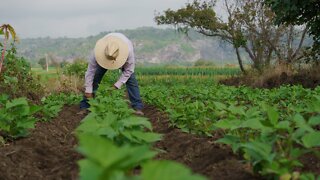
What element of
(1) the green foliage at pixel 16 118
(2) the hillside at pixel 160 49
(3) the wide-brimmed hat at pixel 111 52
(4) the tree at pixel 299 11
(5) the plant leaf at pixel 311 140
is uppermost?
(4) the tree at pixel 299 11

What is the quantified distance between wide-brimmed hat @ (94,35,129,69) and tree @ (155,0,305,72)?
1472cm

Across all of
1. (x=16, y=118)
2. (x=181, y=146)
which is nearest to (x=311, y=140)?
(x=181, y=146)

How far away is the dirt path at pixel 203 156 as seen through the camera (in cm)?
290

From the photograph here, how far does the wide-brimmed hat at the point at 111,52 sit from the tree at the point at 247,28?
14.7 metres

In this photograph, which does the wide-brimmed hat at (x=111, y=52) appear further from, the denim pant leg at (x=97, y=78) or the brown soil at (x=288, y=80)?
the brown soil at (x=288, y=80)

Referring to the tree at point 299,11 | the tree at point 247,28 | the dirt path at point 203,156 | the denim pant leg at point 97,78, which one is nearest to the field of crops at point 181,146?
the dirt path at point 203,156

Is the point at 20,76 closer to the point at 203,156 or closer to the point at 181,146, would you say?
the point at 181,146

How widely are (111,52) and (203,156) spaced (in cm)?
359

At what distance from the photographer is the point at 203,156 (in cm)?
366

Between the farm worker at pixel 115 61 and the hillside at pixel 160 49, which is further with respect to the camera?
the hillside at pixel 160 49

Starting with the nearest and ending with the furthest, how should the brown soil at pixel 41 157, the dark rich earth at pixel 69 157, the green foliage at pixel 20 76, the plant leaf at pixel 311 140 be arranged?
the plant leaf at pixel 311 140, the dark rich earth at pixel 69 157, the brown soil at pixel 41 157, the green foliage at pixel 20 76

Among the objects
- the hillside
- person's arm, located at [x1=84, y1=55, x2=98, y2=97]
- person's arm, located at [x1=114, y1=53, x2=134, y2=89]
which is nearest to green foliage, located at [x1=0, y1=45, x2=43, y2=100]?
person's arm, located at [x1=84, y1=55, x2=98, y2=97]

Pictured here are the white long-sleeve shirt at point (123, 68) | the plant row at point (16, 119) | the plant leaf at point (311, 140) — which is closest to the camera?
the plant leaf at point (311, 140)

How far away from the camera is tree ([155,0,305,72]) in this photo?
22844 mm
